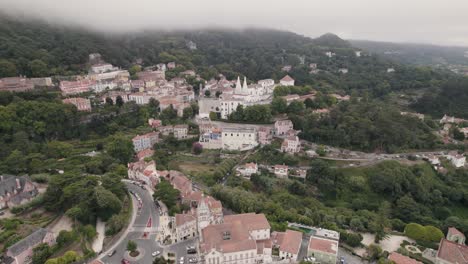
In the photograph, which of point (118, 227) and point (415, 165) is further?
point (415, 165)

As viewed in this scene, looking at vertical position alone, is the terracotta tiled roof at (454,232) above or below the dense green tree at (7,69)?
below

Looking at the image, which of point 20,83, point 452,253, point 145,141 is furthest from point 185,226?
point 20,83

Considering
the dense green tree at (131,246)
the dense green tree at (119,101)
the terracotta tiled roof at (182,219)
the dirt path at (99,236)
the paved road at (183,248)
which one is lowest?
the dirt path at (99,236)

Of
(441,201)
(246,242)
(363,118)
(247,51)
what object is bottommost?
(441,201)

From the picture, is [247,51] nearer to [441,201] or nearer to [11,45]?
[11,45]

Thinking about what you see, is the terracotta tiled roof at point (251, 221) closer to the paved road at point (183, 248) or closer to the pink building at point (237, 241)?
the pink building at point (237, 241)

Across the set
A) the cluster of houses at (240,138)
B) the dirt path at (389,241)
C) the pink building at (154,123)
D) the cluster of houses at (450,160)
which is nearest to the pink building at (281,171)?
the cluster of houses at (240,138)

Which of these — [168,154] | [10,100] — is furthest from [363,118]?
[10,100]
